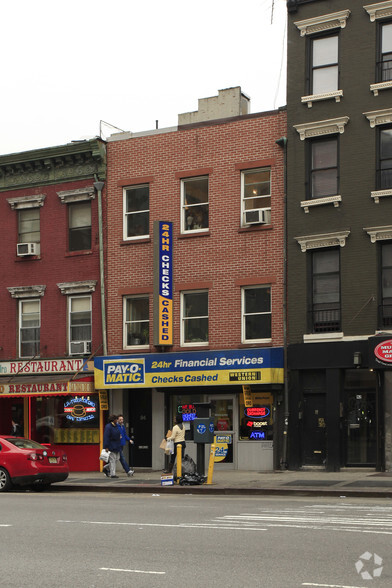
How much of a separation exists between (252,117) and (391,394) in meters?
8.95

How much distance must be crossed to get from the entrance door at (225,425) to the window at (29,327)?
22.1 feet

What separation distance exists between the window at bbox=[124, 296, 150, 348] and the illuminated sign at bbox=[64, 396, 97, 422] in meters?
2.12

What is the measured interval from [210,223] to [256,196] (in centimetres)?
162

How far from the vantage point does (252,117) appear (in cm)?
2642

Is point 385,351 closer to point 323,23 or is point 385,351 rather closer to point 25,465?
point 25,465

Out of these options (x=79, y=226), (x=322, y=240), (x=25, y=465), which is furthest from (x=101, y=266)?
(x=25, y=465)

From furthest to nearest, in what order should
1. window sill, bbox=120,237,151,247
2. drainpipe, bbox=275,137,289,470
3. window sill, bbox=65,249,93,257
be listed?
1. window sill, bbox=65,249,93,257
2. window sill, bbox=120,237,151,247
3. drainpipe, bbox=275,137,289,470

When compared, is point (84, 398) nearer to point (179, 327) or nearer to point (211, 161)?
point (179, 327)

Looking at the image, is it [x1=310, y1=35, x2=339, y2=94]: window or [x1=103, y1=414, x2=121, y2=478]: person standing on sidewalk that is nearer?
[x1=103, y1=414, x2=121, y2=478]: person standing on sidewalk

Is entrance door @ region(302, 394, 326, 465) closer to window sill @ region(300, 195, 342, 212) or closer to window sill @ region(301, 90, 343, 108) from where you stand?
window sill @ region(300, 195, 342, 212)

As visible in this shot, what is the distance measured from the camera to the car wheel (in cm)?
2134

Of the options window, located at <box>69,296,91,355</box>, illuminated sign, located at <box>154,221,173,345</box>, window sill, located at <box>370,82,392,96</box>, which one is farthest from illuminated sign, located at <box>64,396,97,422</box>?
window sill, located at <box>370,82,392,96</box>

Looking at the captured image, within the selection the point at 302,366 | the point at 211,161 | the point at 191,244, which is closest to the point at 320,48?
the point at 211,161

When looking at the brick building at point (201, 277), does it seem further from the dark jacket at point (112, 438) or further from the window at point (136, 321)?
the dark jacket at point (112, 438)
